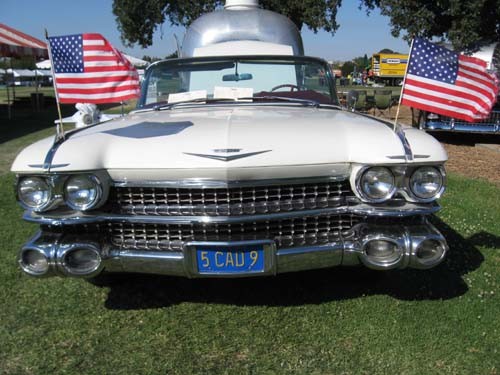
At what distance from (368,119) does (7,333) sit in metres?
2.68

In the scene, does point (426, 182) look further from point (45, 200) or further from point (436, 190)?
point (45, 200)

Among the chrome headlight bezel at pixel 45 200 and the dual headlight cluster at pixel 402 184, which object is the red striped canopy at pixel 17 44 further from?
the dual headlight cluster at pixel 402 184

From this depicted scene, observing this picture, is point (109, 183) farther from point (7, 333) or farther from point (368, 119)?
point (368, 119)

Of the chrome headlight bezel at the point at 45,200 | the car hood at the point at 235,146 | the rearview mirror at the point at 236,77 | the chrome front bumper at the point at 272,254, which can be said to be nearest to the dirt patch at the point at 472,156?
the rearview mirror at the point at 236,77

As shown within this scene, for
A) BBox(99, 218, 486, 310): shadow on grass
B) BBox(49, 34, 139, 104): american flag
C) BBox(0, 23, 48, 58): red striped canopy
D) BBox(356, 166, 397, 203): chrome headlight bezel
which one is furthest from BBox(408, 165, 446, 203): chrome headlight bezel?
BBox(0, 23, 48, 58): red striped canopy

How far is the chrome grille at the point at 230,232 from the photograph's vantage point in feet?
8.89

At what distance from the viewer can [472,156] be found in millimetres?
9109

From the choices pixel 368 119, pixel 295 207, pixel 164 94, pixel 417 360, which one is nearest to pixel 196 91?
pixel 164 94

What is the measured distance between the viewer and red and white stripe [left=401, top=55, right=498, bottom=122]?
3.46 metres

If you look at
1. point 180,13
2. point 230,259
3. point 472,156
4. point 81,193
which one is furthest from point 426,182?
point 180,13

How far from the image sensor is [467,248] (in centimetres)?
426

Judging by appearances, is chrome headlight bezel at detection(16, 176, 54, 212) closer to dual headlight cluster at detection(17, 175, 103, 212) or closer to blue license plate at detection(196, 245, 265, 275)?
dual headlight cluster at detection(17, 175, 103, 212)

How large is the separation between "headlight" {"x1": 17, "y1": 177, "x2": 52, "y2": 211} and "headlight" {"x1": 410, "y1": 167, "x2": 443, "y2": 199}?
6.64 ft

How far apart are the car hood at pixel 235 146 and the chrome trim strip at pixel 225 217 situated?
0.27 meters
